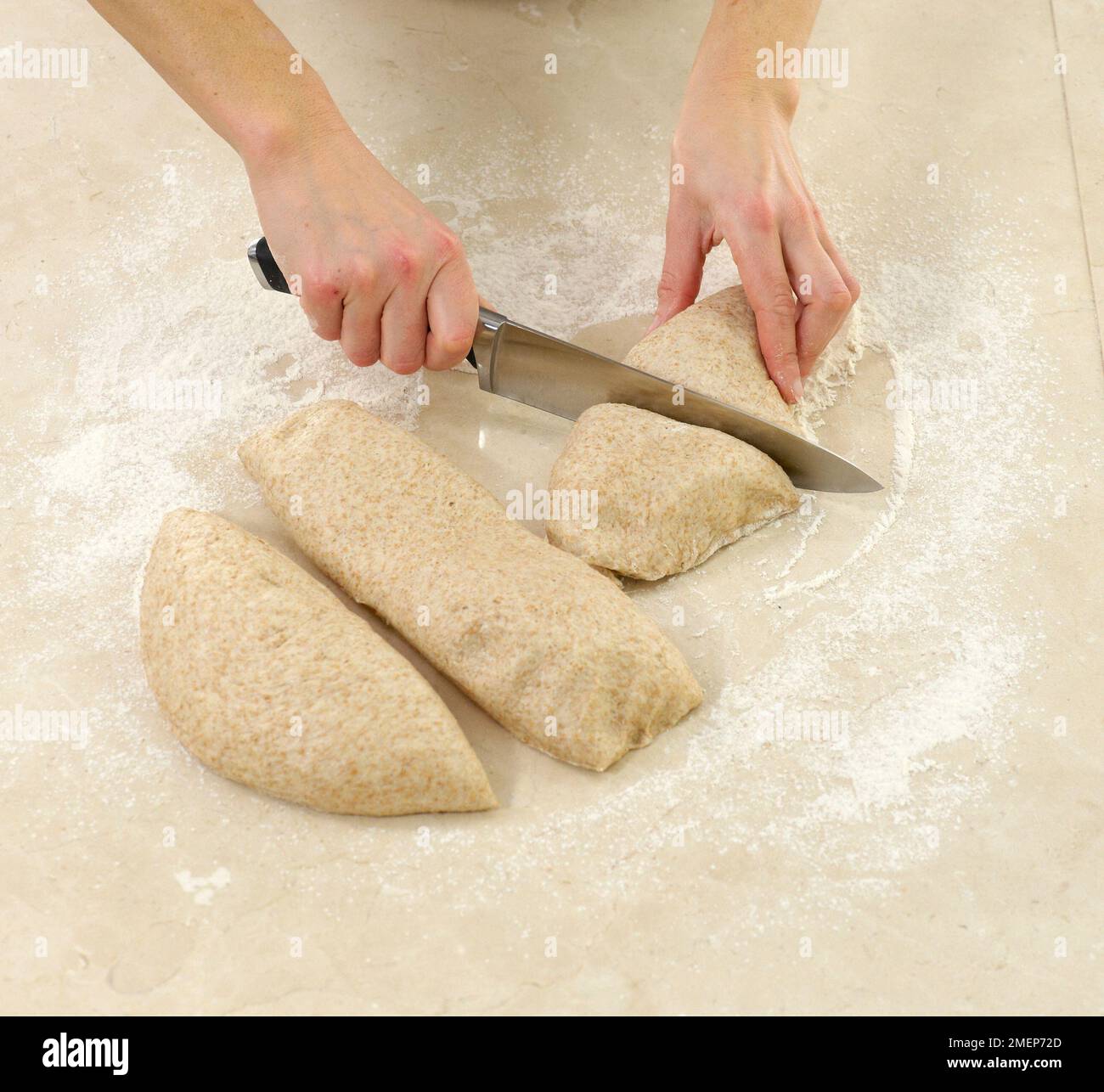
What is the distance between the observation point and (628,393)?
6.51 feet

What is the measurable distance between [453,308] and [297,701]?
0.72 m

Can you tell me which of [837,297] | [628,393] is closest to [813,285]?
[837,297]

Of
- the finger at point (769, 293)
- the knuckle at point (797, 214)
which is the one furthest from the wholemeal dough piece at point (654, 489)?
the knuckle at point (797, 214)

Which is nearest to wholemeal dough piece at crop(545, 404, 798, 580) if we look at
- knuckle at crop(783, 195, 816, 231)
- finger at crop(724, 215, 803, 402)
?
finger at crop(724, 215, 803, 402)

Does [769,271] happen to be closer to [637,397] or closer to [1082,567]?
[637,397]

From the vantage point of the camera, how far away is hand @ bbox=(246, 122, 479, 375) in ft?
6.12

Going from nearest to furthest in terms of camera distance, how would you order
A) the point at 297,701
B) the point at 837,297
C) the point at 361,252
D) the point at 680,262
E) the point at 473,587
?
the point at 297,701 < the point at 473,587 < the point at 361,252 < the point at 837,297 < the point at 680,262

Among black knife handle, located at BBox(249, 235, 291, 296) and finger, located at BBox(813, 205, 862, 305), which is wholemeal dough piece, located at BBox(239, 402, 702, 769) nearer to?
black knife handle, located at BBox(249, 235, 291, 296)

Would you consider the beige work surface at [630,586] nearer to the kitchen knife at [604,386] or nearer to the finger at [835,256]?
the kitchen knife at [604,386]

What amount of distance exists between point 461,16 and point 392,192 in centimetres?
117

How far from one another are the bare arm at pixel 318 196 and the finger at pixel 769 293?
50cm

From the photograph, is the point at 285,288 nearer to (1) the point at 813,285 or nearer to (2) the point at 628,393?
(2) the point at 628,393

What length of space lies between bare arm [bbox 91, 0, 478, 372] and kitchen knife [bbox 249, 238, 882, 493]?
0.22 feet

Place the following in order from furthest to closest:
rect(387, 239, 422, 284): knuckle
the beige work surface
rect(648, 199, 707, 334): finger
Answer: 1. rect(648, 199, 707, 334): finger
2. rect(387, 239, 422, 284): knuckle
3. the beige work surface
